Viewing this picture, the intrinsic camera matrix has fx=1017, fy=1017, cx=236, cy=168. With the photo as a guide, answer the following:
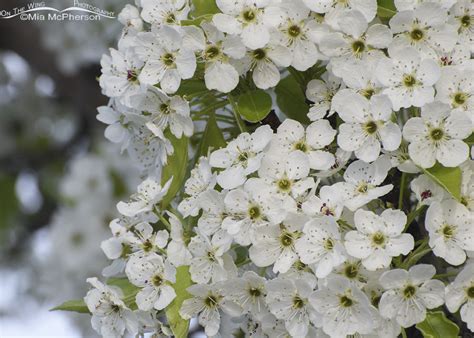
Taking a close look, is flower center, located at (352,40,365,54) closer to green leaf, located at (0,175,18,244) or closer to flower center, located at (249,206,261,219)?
flower center, located at (249,206,261,219)

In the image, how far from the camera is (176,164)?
1722 millimetres

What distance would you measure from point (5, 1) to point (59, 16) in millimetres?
1637

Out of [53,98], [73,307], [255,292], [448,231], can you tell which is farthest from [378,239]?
[53,98]

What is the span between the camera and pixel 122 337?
1.74m

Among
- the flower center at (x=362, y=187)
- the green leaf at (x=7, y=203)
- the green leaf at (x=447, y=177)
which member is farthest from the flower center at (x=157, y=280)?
the green leaf at (x=7, y=203)

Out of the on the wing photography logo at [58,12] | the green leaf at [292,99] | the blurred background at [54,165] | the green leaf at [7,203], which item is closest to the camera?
the green leaf at [292,99]

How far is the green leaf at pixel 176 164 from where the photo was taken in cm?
172

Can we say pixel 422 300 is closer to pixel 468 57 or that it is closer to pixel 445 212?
pixel 445 212

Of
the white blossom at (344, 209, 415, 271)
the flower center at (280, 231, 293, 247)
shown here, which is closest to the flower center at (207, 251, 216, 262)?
the flower center at (280, 231, 293, 247)

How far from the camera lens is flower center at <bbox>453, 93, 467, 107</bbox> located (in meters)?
1.52

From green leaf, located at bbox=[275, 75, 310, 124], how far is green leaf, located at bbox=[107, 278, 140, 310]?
0.41 metres

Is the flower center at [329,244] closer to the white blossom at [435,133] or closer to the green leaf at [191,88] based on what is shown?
the white blossom at [435,133]

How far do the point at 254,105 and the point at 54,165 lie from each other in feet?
9.51

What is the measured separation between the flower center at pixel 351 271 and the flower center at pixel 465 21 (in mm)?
428
